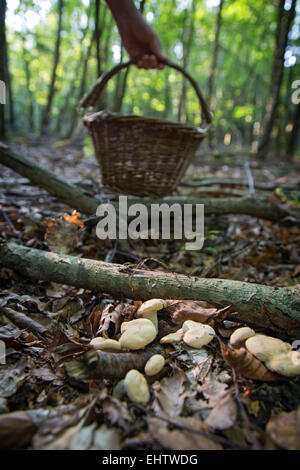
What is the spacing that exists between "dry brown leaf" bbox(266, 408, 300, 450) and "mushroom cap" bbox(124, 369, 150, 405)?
37 centimetres

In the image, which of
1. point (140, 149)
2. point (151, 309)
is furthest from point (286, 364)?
point (140, 149)

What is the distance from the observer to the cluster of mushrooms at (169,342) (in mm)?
934

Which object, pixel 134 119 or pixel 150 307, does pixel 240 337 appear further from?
pixel 134 119

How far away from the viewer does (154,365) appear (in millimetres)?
986

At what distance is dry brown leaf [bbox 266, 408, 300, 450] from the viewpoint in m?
0.76

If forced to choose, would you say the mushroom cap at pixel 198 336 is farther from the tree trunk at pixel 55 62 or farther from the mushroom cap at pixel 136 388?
the tree trunk at pixel 55 62

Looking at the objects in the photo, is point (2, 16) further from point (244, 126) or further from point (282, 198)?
point (244, 126)

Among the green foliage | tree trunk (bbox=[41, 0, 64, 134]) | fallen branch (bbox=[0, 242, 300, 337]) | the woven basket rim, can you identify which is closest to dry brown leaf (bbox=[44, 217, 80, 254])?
fallen branch (bbox=[0, 242, 300, 337])

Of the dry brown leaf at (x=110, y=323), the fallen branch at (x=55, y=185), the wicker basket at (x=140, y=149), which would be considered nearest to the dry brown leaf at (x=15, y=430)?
the dry brown leaf at (x=110, y=323)

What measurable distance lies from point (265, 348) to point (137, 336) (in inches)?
17.9

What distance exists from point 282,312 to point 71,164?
4.32 m

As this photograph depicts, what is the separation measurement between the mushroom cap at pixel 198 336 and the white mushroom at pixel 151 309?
0.50ft

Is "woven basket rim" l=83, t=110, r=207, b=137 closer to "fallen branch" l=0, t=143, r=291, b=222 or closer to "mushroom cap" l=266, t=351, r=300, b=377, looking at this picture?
"fallen branch" l=0, t=143, r=291, b=222

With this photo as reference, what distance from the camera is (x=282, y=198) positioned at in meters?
2.93
